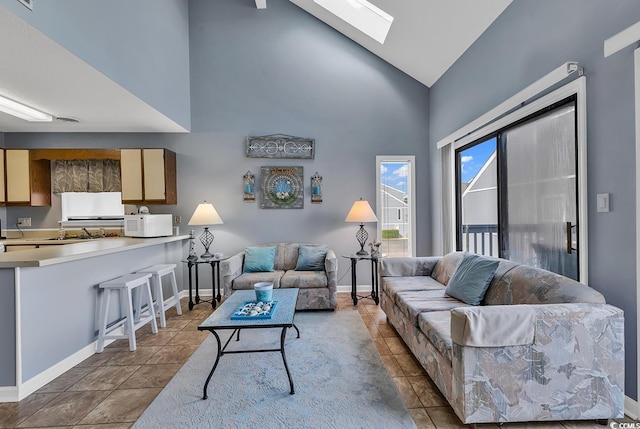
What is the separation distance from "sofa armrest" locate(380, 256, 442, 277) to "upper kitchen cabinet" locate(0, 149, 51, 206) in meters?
4.88

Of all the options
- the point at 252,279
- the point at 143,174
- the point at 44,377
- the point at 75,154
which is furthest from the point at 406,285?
the point at 75,154

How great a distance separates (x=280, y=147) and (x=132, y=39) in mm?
2141

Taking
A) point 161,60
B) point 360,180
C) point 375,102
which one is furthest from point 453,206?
point 161,60

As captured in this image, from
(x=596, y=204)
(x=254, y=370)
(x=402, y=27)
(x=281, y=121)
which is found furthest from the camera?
(x=281, y=121)

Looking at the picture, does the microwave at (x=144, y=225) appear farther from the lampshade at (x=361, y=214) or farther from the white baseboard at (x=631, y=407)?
the white baseboard at (x=631, y=407)

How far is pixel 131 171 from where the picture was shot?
4.23 m

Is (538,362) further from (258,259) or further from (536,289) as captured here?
(258,259)

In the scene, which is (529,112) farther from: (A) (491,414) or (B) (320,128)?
(B) (320,128)

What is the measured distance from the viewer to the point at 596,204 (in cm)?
198

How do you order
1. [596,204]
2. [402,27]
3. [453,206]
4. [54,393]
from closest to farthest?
[596,204]
[54,393]
[402,27]
[453,206]

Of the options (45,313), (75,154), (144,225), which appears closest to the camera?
(45,313)

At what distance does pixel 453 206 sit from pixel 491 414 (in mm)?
2831

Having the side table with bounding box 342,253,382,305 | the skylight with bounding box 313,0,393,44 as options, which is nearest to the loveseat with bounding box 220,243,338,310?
the side table with bounding box 342,253,382,305

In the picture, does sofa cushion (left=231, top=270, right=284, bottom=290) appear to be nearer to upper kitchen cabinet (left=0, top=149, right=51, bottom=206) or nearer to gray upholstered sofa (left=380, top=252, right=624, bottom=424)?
gray upholstered sofa (left=380, top=252, right=624, bottom=424)
